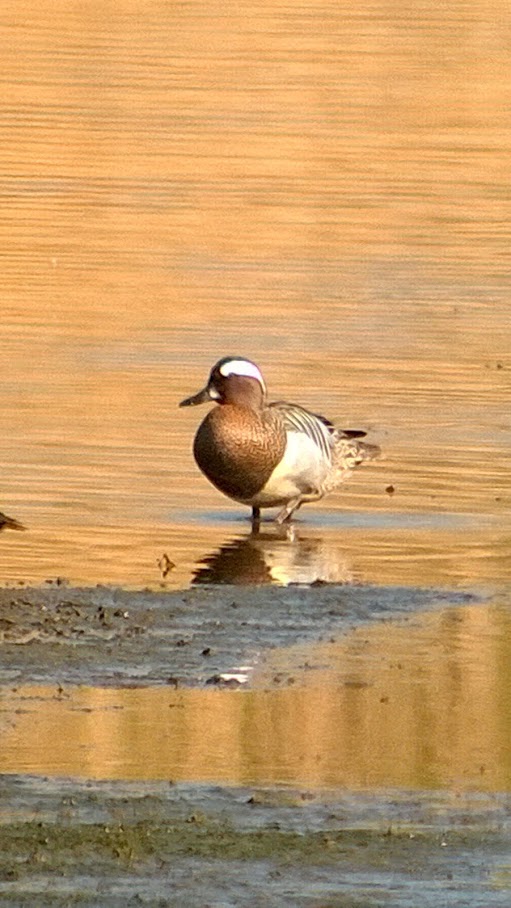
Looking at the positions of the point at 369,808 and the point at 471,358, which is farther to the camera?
the point at 471,358

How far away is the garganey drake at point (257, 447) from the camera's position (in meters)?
12.0

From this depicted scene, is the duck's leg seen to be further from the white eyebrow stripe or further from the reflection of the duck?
the white eyebrow stripe

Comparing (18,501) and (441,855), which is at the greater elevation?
(441,855)

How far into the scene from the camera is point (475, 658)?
9117mm

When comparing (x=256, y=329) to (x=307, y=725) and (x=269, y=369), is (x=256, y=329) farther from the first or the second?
(x=307, y=725)

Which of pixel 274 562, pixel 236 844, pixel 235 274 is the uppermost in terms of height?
pixel 236 844

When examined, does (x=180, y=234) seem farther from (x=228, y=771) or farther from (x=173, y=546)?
(x=228, y=771)

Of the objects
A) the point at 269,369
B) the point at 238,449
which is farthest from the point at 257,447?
the point at 269,369

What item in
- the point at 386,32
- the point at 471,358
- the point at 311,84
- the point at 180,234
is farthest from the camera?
the point at 386,32

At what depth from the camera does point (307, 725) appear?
→ 7941mm

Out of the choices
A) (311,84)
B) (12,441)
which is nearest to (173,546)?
(12,441)

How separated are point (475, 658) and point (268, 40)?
26.5 metres

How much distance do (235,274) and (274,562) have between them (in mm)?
7905

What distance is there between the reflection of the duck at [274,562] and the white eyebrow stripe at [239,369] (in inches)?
28.6
